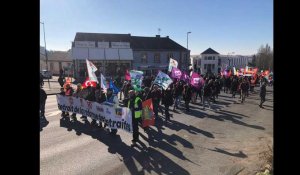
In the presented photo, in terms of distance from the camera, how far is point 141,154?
28.6 feet

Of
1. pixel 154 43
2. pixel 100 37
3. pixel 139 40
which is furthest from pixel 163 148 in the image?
pixel 154 43

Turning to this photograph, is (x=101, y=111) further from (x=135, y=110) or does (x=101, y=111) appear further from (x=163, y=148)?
(x=163, y=148)

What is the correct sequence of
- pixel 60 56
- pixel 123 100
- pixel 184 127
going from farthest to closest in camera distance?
pixel 60 56 < pixel 184 127 < pixel 123 100

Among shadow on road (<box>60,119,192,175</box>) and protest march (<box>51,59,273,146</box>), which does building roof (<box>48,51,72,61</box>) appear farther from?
shadow on road (<box>60,119,192,175</box>)

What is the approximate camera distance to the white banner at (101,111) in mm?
9750

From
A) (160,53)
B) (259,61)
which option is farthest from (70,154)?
(259,61)

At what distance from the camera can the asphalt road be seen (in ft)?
25.1

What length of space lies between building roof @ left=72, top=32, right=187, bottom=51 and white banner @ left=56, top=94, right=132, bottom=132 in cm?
3285

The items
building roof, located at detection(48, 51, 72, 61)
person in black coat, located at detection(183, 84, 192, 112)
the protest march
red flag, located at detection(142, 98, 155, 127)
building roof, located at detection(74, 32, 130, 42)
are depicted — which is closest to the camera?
the protest march

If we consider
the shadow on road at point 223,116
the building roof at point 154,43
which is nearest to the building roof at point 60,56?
the building roof at point 154,43

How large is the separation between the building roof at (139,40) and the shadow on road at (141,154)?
36.1 m

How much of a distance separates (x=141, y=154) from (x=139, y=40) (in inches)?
1633

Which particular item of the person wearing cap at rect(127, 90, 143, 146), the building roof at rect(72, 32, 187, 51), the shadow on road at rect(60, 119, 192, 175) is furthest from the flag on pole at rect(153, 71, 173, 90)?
the building roof at rect(72, 32, 187, 51)
